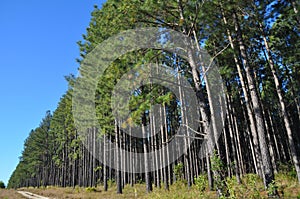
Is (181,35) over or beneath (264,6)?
beneath

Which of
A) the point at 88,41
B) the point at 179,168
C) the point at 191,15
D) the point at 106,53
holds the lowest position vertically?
the point at 179,168

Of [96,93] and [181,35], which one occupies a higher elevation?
[96,93]

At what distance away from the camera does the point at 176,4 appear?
916 cm

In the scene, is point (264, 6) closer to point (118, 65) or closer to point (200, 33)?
point (200, 33)

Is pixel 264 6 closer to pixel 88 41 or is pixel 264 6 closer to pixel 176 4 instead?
pixel 176 4

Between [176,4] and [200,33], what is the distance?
9.00 ft

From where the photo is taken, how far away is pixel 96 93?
19531mm

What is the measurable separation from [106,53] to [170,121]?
1732cm

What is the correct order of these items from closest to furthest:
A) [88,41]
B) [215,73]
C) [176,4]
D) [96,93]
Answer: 1. [176,4]
2. [215,73]
3. [96,93]
4. [88,41]

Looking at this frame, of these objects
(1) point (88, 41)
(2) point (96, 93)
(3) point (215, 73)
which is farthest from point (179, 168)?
(1) point (88, 41)

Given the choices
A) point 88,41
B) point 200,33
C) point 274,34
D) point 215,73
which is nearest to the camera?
point 200,33

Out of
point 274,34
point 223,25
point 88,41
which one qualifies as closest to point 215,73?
point 274,34

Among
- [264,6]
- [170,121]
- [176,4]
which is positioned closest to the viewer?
[176,4]

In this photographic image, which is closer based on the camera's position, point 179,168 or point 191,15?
point 191,15
